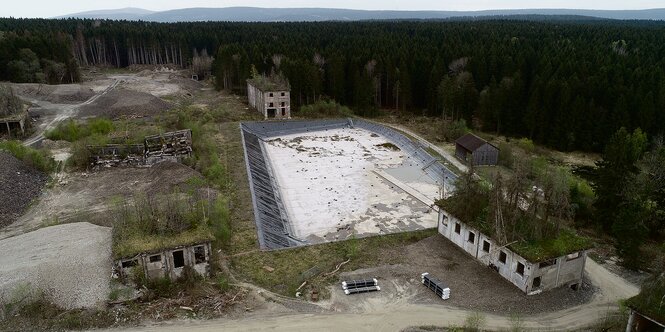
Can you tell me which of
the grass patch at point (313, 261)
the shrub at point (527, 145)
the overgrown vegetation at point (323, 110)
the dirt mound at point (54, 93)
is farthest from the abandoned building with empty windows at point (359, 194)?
the dirt mound at point (54, 93)

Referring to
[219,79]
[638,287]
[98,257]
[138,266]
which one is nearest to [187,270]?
[138,266]

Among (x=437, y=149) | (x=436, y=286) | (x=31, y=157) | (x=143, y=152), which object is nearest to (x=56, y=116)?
(x=31, y=157)

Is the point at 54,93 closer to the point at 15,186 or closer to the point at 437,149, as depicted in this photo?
the point at 15,186

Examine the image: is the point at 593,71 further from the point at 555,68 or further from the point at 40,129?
the point at 40,129

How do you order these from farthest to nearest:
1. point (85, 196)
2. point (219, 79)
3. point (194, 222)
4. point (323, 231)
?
1. point (219, 79)
2. point (85, 196)
3. point (323, 231)
4. point (194, 222)

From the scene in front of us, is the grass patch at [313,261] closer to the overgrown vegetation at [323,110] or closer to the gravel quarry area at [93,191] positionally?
the gravel quarry area at [93,191]
